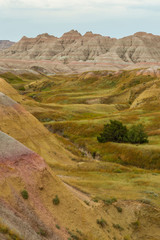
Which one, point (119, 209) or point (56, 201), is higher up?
point (56, 201)

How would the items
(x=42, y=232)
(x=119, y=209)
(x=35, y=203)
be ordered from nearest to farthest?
(x=42, y=232) < (x=35, y=203) < (x=119, y=209)

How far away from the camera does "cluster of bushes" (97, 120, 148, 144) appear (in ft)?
137

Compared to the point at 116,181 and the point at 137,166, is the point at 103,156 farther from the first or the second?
the point at 116,181

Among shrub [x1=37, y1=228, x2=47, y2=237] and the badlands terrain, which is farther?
the badlands terrain

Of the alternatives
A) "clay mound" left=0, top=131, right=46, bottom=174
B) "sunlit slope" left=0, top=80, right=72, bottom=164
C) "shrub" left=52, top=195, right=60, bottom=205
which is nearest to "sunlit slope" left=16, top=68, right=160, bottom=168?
"sunlit slope" left=0, top=80, right=72, bottom=164

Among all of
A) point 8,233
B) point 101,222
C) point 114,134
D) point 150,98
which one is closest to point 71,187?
point 101,222

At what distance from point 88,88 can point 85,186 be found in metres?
101

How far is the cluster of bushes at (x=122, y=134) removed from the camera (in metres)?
41.8

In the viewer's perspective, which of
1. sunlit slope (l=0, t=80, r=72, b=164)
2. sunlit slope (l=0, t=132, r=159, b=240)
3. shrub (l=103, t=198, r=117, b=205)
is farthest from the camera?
sunlit slope (l=0, t=80, r=72, b=164)

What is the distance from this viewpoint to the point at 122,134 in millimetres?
43812

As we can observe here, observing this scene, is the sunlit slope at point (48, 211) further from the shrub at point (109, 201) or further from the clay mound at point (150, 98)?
the clay mound at point (150, 98)

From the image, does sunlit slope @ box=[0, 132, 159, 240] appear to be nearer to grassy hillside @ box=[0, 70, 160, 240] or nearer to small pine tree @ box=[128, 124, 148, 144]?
grassy hillside @ box=[0, 70, 160, 240]

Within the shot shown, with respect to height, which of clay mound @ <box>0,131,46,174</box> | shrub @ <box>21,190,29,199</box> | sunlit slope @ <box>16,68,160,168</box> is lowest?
sunlit slope @ <box>16,68,160,168</box>

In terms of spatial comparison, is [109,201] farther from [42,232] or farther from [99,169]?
[99,169]
